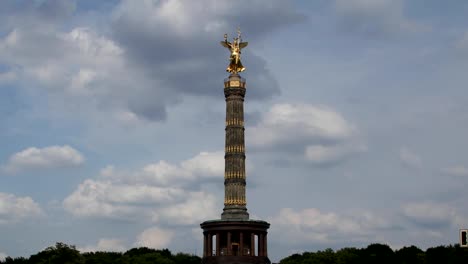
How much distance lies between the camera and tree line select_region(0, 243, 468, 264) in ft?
385

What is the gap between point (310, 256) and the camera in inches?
5630

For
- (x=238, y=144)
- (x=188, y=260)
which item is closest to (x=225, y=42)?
(x=238, y=144)

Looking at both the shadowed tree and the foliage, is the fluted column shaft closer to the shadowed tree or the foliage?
the shadowed tree

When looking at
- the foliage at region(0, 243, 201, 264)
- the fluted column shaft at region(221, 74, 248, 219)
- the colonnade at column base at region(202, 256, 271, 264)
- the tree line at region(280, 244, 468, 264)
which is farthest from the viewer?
the foliage at region(0, 243, 201, 264)

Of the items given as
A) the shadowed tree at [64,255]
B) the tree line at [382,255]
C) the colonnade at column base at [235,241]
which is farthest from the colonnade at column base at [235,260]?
the tree line at [382,255]

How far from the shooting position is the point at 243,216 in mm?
118062

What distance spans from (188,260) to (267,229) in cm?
4789

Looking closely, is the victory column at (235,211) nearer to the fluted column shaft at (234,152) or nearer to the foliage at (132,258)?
the fluted column shaft at (234,152)

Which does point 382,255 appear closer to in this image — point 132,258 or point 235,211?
point 235,211

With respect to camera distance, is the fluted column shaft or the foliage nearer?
the fluted column shaft

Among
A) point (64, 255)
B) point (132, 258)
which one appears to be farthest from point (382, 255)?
point (64, 255)

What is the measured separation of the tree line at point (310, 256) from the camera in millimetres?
117500

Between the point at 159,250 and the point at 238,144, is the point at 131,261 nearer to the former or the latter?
the point at 159,250

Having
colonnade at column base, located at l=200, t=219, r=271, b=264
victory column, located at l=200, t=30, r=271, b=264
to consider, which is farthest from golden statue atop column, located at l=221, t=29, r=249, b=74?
colonnade at column base, located at l=200, t=219, r=271, b=264
